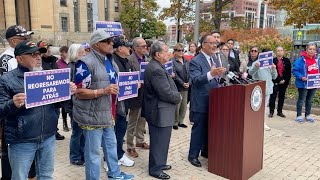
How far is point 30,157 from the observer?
9.63 feet

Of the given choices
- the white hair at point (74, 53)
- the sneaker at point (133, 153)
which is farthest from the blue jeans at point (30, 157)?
the sneaker at point (133, 153)

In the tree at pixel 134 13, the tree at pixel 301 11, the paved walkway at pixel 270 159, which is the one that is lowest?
the paved walkway at pixel 270 159

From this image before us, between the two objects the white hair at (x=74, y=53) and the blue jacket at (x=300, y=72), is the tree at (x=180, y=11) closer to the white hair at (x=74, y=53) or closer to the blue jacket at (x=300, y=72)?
the blue jacket at (x=300, y=72)

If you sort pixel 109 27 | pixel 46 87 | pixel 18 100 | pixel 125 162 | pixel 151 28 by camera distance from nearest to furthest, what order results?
1. pixel 18 100
2. pixel 46 87
3. pixel 125 162
4. pixel 109 27
5. pixel 151 28

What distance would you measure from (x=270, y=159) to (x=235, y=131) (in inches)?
62.8

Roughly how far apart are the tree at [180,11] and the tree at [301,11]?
547 centimetres

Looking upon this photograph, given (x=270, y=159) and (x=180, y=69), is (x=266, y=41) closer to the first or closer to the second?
(x=180, y=69)

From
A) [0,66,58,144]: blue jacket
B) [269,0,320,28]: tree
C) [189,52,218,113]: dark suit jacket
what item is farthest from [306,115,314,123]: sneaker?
[0,66,58,144]: blue jacket

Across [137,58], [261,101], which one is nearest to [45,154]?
[137,58]

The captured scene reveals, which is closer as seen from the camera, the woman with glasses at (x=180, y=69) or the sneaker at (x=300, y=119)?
the woman with glasses at (x=180, y=69)

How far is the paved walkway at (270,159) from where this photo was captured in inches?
178

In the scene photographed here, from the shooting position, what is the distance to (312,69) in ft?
24.3

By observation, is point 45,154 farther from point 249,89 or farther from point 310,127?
point 310,127

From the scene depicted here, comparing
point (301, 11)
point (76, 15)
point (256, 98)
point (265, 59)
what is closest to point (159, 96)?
point (256, 98)
